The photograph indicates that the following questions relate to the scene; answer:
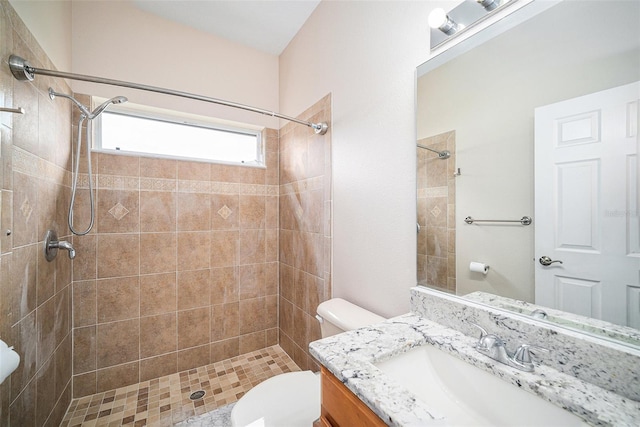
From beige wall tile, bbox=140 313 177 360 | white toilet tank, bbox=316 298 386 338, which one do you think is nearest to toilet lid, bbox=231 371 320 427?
white toilet tank, bbox=316 298 386 338

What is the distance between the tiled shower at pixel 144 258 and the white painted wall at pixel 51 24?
0.07 meters

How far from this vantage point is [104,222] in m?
1.74

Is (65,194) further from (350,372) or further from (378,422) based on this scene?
(378,422)

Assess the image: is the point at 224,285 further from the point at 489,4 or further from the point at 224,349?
the point at 489,4

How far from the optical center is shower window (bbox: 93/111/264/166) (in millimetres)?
1859

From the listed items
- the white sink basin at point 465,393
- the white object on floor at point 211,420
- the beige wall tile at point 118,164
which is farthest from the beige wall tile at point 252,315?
the white sink basin at point 465,393

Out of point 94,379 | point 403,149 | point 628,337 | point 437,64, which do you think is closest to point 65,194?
point 94,379

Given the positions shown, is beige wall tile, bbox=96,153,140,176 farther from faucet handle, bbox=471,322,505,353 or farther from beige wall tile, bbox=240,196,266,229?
faucet handle, bbox=471,322,505,353

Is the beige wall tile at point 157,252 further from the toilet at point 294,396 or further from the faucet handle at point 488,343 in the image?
the faucet handle at point 488,343

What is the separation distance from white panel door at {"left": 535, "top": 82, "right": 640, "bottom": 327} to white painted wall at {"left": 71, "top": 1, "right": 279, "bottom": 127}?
2.11 m

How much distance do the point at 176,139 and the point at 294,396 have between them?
2026mm

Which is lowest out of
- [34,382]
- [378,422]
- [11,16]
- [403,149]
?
[34,382]

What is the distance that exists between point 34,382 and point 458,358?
72.8 inches

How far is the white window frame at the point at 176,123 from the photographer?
1.79 m
